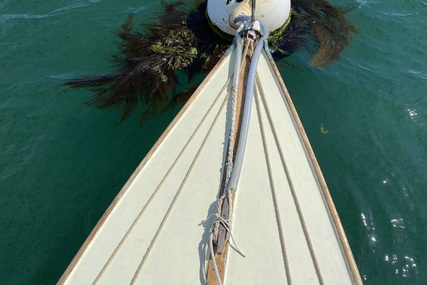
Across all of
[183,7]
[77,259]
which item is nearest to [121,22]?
[183,7]

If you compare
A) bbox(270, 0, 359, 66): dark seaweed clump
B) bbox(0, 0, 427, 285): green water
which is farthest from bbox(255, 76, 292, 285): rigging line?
bbox(270, 0, 359, 66): dark seaweed clump

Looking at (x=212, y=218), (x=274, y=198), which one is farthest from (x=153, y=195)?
(x=274, y=198)

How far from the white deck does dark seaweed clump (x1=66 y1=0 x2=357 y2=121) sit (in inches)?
75.5

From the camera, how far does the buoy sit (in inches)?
270

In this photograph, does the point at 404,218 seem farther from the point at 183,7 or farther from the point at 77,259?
the point at 183,7

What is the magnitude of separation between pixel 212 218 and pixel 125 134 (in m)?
3.01

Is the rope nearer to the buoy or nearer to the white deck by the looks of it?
the white deck

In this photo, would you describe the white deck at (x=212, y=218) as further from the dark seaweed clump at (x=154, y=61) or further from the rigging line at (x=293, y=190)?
the dark seaweed clump at (x=154, y=61)

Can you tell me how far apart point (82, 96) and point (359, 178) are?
17.9ft

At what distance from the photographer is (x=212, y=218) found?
14.6 feet

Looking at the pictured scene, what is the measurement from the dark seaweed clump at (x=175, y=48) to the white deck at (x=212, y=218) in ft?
6.29

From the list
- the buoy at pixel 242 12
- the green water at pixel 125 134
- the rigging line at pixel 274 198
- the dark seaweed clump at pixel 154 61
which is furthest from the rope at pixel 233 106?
the green water at pixel 125 134

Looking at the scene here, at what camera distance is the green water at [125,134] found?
18.5 feet

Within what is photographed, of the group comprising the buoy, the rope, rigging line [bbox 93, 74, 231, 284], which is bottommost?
rigging line [bbox 93, 74, 231, 284]
